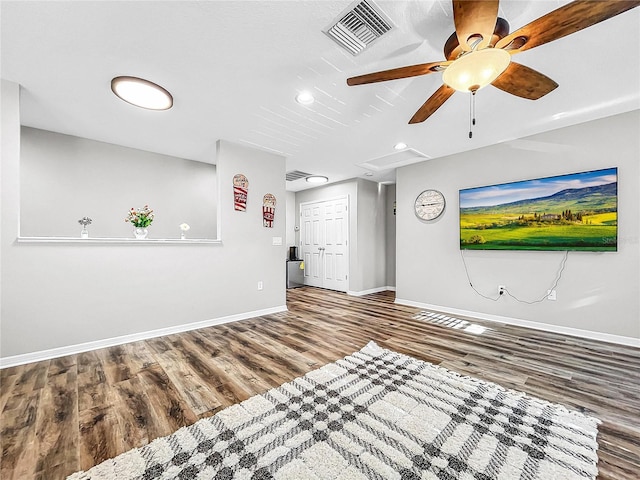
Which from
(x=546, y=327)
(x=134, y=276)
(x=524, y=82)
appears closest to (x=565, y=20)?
(x=524, y=82)

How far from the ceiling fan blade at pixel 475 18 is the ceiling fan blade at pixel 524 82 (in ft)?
1.31

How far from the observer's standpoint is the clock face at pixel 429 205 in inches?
170

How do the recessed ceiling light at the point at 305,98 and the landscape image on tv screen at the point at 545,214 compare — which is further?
the landscape image on tv screen at the point at 545,214

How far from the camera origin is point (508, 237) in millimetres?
3570

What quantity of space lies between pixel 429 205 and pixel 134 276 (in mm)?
4335

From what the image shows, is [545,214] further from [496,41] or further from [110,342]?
[110,342]

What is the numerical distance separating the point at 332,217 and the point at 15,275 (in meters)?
4.91

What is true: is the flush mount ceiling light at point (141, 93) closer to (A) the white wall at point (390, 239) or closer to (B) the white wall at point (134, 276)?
(B) the white wall at point (134, 276)

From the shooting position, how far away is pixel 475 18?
1.33m

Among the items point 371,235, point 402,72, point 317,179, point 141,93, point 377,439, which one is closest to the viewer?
point 377,439

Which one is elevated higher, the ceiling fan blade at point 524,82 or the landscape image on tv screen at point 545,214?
the ceiling fan blade at point 524,82

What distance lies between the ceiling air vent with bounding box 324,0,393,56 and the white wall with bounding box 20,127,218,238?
109 inches

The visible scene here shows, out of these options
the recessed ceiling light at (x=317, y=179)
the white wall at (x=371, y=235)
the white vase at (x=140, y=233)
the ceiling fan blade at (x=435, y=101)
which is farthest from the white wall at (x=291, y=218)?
the ceiling fan blade at (x=435, y=101)

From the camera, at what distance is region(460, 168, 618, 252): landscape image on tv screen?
2.93 m
